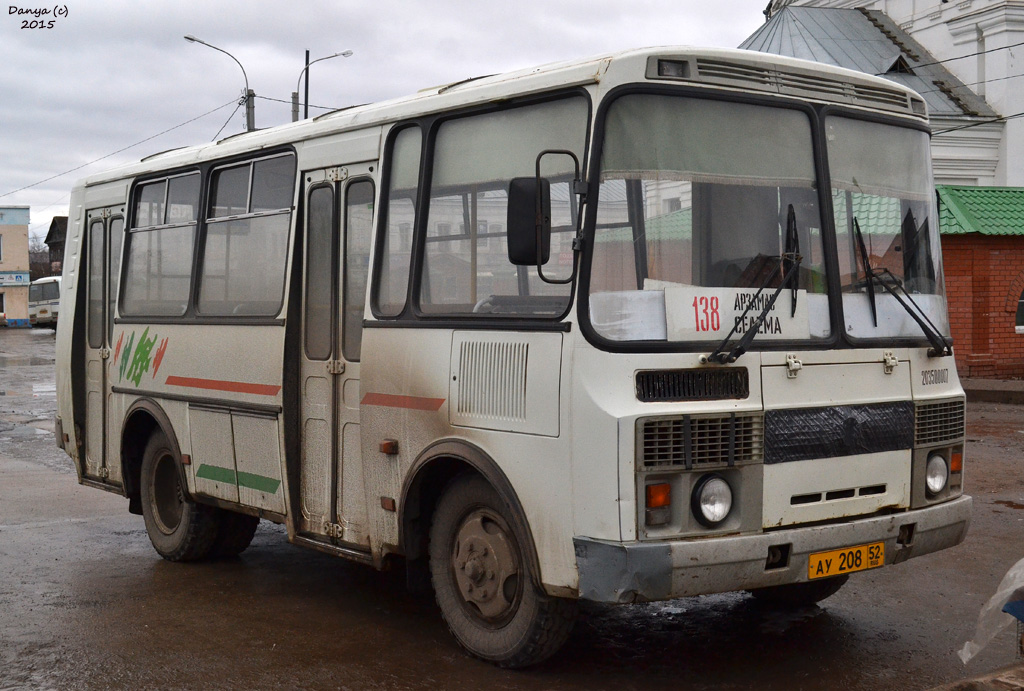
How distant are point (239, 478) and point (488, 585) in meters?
2.51

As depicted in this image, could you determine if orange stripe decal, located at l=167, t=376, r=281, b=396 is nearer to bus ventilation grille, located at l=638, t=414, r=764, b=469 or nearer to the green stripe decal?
the green stripe decal

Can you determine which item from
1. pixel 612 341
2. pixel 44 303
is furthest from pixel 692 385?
pixel 44 303

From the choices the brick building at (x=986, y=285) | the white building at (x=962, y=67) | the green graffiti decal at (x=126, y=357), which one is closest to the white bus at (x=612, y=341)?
the green graffiti decal at (x=126, y=357)

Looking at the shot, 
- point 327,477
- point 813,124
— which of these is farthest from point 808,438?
point 327,477

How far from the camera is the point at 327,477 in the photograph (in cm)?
695

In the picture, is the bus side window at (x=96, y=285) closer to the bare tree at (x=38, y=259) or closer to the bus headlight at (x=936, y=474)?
the bus headlight at (x=936, y=474)

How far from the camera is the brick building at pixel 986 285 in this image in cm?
2373

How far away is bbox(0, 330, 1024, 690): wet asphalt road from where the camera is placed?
18.7ft

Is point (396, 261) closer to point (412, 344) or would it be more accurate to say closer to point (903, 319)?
point (412, 344)

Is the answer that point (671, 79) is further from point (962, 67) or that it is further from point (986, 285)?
point (962, 67)

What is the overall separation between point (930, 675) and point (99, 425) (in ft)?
21.1

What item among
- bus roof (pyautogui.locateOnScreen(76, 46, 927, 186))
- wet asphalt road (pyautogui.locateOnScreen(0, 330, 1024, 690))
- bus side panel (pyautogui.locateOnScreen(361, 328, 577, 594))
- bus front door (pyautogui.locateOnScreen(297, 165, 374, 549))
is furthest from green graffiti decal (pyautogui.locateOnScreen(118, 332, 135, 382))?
bus side panel (pyautogui.locateOnScreen(361, 328, 577, 594))

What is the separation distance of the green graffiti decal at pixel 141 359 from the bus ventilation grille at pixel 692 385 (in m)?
4.71

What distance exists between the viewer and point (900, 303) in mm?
5961
